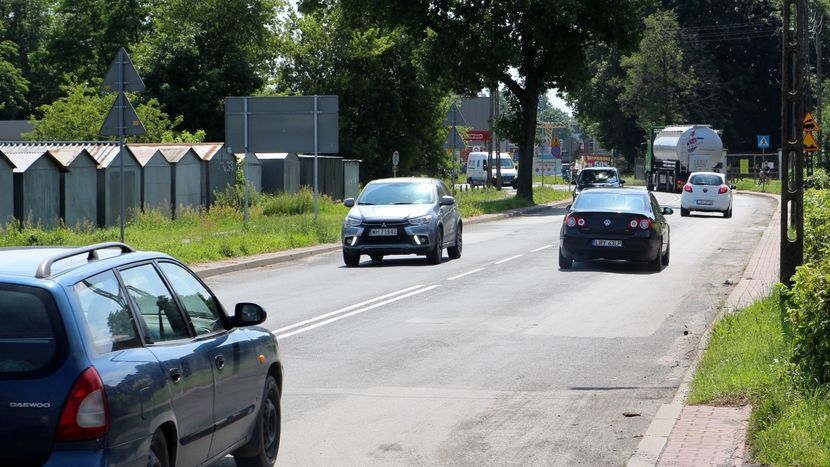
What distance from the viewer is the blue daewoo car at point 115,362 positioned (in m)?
4.79

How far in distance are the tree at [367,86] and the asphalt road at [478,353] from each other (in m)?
44.2

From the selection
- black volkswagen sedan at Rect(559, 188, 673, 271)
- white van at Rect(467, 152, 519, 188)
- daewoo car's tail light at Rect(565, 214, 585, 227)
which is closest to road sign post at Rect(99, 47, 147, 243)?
daewoo car's tail light at Rect(565, 214, 585, 227)

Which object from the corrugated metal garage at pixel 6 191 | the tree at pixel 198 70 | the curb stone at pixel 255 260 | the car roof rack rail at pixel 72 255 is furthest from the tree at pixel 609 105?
the car roof rack rail at pixel 72 255

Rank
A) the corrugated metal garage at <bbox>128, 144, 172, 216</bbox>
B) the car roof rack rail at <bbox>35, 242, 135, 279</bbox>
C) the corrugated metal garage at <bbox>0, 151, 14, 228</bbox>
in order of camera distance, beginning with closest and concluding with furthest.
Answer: the car roof rack rail at <bbox>35, 242, 135, 279</bbox>
the corrugated metal garage at <bbox>0, 151, 14, 228</bbox>
the corrugated metal garage at <bbox>128, 144, 172, 216</bbox>

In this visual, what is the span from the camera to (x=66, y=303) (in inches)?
196

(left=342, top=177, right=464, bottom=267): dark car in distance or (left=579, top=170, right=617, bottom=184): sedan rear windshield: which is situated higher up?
(left=579, top=170, right=617, bottom=184): sedan rear windshield

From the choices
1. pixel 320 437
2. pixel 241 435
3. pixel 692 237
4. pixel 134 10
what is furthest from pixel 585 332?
pixel 134 10

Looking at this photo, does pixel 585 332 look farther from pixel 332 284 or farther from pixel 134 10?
pixel 134 10

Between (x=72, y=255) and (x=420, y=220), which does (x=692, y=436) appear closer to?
(x=72, y=255)

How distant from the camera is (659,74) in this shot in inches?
3802

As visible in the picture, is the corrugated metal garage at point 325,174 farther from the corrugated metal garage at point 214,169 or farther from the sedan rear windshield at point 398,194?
the sedan rear windshield at point 398,194

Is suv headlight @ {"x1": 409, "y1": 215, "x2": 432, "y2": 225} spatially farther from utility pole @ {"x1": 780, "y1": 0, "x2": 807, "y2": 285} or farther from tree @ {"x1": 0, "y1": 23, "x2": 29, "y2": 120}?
tree @ {"x1": 0, "y1": 23, "x2": 29, "y2": 120}

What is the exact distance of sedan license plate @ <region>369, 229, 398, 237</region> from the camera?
23.0 meters

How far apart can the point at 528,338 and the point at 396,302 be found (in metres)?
3.79
